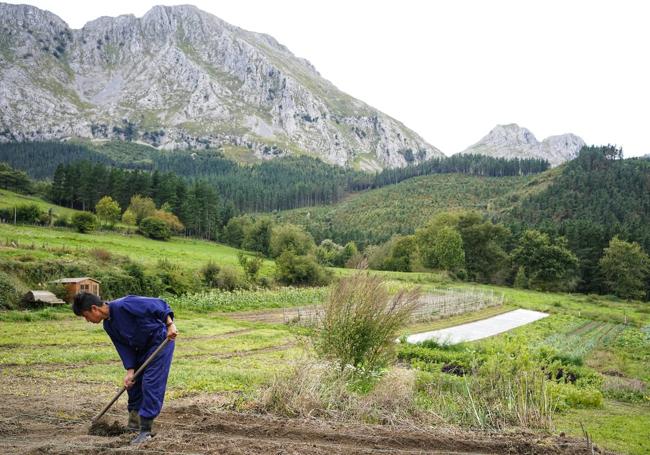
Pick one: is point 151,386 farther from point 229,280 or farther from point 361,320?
point 229,280

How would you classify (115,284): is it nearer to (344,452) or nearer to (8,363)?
(8,363)

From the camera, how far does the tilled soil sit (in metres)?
5.93

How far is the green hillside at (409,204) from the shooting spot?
12800 centimetres

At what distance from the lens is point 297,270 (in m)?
51.3

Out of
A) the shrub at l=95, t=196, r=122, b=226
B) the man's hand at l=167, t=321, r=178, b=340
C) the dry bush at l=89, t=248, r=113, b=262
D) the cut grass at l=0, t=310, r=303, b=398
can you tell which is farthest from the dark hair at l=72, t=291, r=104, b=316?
the shrub at l=95, t=196, r=122, b=226

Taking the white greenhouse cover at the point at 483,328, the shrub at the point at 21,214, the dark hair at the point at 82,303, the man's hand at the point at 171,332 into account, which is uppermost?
the shrub at the point at 21,214

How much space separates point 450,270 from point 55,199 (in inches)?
2928

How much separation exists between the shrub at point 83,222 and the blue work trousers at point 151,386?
195ft

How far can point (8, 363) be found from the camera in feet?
42.2

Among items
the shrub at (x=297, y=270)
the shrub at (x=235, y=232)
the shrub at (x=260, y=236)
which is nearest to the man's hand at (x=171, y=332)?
the shrub at (x=297, y=270)

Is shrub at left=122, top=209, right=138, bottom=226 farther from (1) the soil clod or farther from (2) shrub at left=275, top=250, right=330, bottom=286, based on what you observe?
(1) the soil clod

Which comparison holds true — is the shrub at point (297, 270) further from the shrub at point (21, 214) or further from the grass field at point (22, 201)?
the grass field at point (22, 201)

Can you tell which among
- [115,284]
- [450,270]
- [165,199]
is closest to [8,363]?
[115,284]

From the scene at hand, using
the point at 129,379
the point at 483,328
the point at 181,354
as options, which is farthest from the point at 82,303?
the point at 483,328
